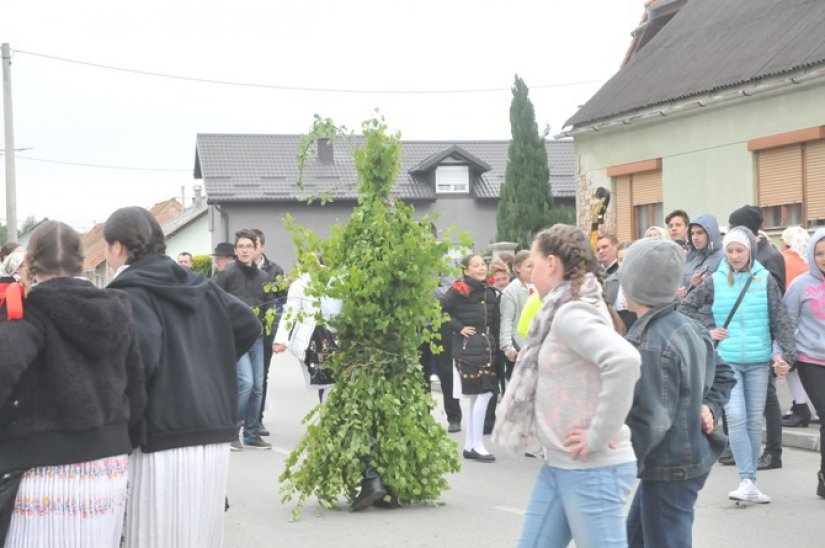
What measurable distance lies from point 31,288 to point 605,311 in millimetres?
2052

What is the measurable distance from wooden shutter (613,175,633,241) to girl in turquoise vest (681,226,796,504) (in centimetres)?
1582

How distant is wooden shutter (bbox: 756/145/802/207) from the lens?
775 inches

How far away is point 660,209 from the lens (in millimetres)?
23672

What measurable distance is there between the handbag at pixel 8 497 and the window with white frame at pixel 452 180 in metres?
50.3

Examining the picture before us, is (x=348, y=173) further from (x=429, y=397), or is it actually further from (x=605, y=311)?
(x=605, y=311)

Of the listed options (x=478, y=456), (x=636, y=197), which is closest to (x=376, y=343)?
(x=478, y=456)

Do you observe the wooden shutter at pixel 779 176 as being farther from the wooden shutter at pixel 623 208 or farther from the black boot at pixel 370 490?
the black boot at pixel 370 490

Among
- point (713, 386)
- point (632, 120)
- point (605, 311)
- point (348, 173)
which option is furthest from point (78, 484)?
point (348, 173)

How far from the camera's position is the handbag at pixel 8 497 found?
4.19 metres

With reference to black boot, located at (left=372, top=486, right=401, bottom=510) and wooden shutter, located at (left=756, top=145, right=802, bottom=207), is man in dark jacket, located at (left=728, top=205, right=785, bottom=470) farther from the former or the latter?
wooden shutter, located at (left=756, top=145, right=802, bottom=207)

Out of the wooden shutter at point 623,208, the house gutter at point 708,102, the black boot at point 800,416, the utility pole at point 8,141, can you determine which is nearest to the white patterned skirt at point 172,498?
the black boot at point 800,416

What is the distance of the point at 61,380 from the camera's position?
4.18 metres

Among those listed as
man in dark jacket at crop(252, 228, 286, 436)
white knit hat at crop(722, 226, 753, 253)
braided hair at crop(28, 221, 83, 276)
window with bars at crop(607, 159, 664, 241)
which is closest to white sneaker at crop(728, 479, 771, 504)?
white knit hat at crop(722, 226, 753, 253)

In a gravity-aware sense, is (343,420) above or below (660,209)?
below
